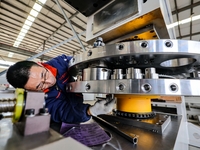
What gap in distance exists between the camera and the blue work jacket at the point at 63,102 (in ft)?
1.90

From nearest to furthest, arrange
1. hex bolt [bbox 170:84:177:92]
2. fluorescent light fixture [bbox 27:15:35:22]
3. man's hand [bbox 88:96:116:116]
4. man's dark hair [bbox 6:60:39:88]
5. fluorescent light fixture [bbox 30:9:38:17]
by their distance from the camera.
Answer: hex bolt [bbox 170:84:177:92] → man's dark hair [bbox 6:60:39:88] → man's hand [bbox 88:96:116:116] → fluorescent light fixture [bbox 30:9:38:17] → fluorescent light fixture [bbox 27:15:35:22]

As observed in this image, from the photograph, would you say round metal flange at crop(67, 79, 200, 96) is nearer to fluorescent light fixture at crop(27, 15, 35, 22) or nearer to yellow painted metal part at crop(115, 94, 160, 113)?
yellow painted metal part at crop(115, 94, 160, 113)

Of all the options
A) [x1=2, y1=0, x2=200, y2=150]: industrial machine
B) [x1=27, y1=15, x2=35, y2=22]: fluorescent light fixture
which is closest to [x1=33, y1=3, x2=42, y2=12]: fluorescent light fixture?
[x1=27, y1=15, x2=35, y2=22]: fluorescent light fixture

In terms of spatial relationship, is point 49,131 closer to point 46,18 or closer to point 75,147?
point 75,147

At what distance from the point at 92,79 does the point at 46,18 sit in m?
3.79

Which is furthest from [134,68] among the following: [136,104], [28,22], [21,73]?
[28,22]

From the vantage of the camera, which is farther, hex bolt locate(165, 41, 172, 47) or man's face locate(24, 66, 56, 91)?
man's face locate(24, 66, 56, 91)

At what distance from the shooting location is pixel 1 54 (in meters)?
6.42

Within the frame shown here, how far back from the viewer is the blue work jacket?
1.90 feet

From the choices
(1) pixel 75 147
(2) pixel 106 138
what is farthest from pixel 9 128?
(2) pixel 106 138

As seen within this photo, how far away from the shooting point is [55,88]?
67 centimetres

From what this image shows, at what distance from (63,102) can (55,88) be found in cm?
10

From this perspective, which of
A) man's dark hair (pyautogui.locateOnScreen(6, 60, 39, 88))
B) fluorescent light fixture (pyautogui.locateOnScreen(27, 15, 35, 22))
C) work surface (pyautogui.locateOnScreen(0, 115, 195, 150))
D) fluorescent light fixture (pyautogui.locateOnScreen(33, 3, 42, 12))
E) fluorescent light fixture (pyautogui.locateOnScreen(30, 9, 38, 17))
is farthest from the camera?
fluorescent light fixture (pyautogui.locateOnScreen(27, 15, 35, 22))

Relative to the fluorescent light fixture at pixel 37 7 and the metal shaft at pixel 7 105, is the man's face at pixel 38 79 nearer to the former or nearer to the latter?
the metal shaft at pixel 7 105
